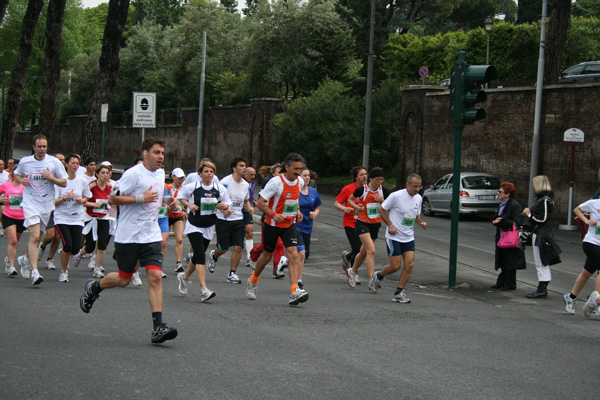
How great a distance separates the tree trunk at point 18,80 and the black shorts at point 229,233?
56.8 ft

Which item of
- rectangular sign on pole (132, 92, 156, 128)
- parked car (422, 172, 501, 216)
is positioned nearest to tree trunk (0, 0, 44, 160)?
rectangular sign on pole (132, 92, 156, 128)

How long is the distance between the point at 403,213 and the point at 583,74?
73.1 feet

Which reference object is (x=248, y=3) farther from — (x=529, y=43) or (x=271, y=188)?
(x=271, y=188)

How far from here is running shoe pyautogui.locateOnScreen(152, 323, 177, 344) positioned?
6777 mm

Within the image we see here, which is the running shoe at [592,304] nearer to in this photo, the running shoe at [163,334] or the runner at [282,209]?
the runner at [282,209]

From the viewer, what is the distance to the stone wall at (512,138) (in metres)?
25.1

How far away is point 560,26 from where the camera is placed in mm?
26250

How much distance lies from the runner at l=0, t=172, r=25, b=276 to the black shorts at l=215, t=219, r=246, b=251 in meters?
2.84

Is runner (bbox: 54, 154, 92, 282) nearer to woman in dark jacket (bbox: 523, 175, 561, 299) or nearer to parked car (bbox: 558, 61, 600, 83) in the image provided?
woman in dark jacket (bbox: 523, 175, 561, 299)

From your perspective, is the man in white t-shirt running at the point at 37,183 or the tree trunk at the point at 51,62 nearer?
the man in white t-shirt running at the point at 37,183

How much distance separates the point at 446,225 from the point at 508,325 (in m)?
15.1

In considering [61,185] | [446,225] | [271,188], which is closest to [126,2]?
[446,225]

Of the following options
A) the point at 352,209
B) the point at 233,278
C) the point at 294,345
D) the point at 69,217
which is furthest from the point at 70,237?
the point at 294,345

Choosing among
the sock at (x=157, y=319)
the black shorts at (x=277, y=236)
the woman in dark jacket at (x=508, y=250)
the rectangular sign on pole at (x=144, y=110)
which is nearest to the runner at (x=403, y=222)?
the black shorts at (x=277, y=236)
